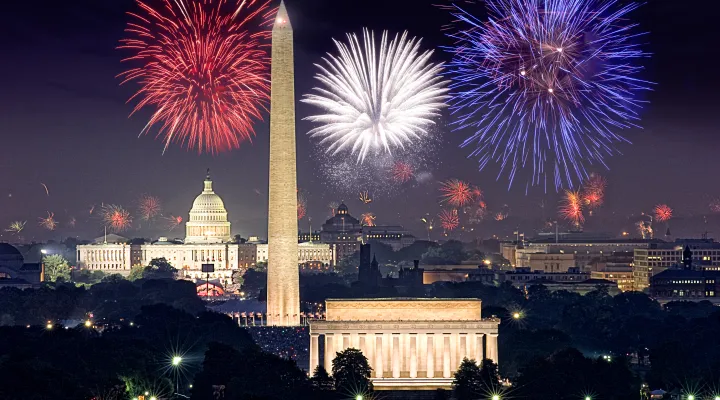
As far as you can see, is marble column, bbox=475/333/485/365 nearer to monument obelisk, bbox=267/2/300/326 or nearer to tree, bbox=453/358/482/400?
tree, bbox=453/358/482/400

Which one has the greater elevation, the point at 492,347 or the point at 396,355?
the point at 492,347

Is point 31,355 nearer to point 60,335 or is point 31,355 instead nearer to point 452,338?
point 60,335

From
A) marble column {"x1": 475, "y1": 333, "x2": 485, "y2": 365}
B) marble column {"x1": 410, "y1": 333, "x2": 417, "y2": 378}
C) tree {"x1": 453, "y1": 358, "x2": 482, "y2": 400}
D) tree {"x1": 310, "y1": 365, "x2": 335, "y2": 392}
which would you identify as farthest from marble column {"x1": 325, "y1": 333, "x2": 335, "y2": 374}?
tree {"x1": 310, "y1": 365, "x2": 335, "y2": 392}

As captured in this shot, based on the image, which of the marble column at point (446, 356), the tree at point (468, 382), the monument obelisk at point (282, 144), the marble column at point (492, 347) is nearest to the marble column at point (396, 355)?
the marble column at point (446, 356)

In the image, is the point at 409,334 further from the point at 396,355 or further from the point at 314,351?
the point at 314,351

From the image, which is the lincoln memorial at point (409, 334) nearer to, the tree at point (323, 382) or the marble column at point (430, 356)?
the marble column at point (430, 356)

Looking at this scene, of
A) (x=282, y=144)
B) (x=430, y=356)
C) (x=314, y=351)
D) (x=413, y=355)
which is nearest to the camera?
(x=413, y=355)

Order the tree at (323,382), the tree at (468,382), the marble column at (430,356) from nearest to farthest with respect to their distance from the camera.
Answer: the tree at (468,382) → the tree at (323,382) → the marble column at (430,356)

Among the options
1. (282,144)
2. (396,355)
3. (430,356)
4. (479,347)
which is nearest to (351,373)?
(396,355)
